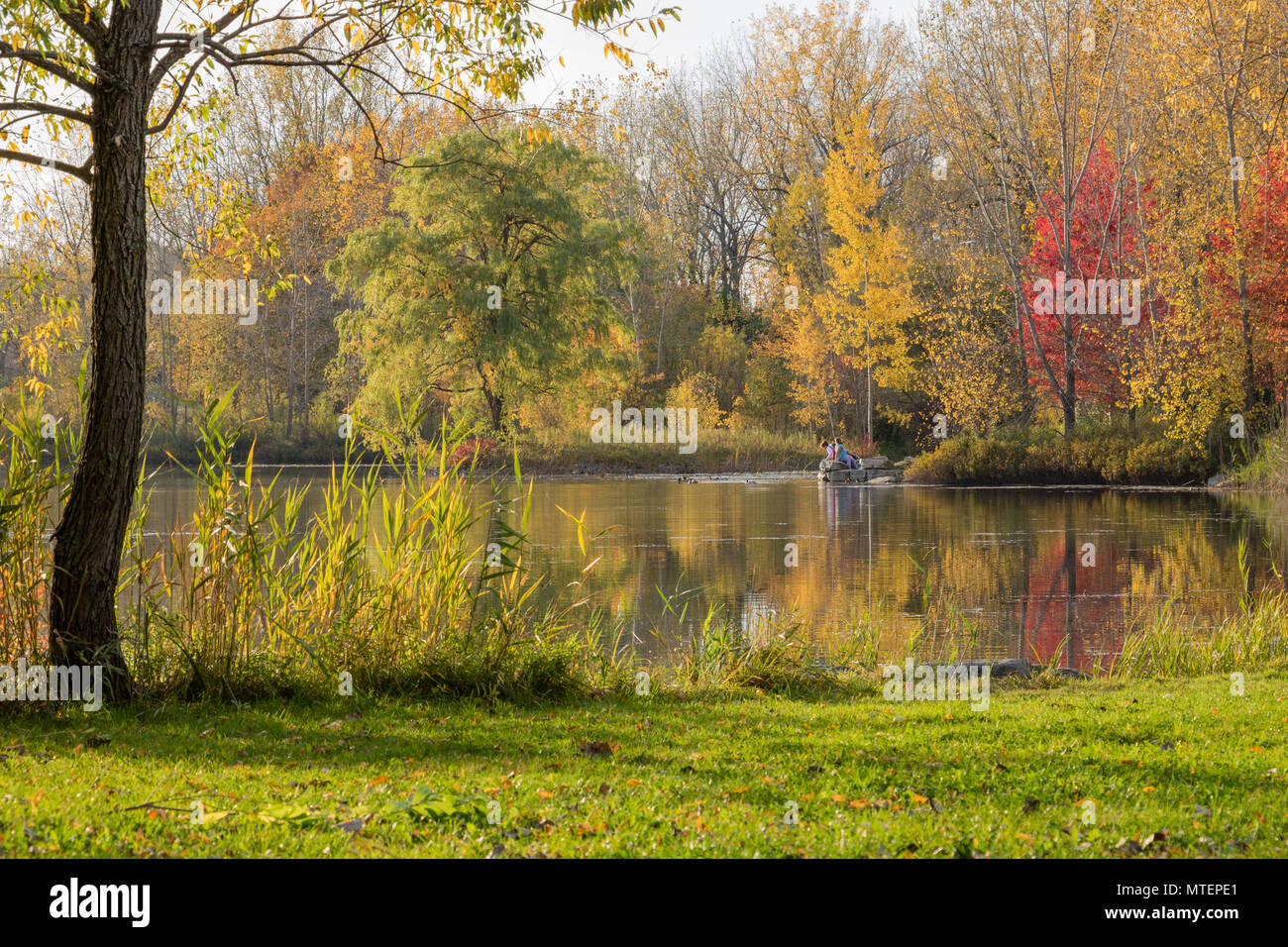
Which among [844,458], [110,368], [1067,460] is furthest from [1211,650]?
[844,458]

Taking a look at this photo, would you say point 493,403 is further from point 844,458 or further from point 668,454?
point 844,458

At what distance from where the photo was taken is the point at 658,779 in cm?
497

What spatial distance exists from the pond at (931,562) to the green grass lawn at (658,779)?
2.70 metres

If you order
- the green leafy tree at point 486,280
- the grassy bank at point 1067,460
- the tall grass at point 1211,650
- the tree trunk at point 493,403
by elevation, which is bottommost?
the tall grass at point 1211,650

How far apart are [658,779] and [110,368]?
156 inches

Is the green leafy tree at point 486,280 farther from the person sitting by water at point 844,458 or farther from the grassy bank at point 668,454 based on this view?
the person sitting by water at point 844,458

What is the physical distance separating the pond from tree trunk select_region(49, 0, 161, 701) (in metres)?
4.13

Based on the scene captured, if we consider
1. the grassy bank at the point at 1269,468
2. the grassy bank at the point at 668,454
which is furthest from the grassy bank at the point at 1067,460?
the grassy bank at the point at 668,454

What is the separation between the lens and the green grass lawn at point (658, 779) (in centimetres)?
395

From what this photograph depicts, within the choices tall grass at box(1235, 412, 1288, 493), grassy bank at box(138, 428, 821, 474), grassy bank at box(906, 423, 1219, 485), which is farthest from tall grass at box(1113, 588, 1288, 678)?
grassy bank at box(138, 428, 821, 474)

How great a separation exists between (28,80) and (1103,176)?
98.6 feet

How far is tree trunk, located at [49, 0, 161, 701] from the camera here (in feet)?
21.1

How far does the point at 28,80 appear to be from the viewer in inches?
318
